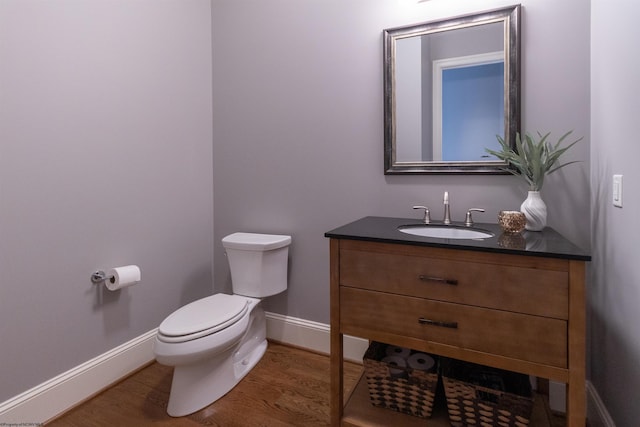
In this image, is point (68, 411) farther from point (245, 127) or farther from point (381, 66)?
point (381, 66)

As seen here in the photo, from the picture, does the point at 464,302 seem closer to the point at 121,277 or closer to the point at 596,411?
the point at 596,411

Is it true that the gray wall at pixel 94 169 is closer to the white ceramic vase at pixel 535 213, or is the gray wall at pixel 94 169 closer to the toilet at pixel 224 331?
the toilet at pixel 224 331

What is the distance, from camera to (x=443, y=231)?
1590 millimetres

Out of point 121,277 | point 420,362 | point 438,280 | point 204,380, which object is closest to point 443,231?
point 438,280

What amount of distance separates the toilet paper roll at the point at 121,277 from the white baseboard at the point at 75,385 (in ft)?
1.23

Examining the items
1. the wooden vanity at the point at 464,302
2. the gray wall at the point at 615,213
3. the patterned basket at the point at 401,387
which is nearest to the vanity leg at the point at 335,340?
the wooden vanity at the point at 464,302

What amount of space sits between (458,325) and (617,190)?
705 mm

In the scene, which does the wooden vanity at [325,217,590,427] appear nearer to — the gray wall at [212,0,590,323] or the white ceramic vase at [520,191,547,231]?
the white ceramic vase at [520,191,547,231]

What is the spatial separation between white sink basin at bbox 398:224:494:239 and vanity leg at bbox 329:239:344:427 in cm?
33

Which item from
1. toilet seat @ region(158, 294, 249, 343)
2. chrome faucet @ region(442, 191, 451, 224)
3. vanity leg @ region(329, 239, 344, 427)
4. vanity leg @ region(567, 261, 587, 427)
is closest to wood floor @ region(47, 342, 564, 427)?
vanity leg @ region(329, 239, 344, 427)

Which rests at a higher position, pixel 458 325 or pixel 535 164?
pixel 535 164

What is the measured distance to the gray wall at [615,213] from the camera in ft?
3.50

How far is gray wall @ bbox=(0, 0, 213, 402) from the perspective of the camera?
1.41m

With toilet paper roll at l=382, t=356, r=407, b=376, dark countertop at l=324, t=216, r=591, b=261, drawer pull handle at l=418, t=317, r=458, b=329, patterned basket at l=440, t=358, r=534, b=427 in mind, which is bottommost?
patterned basket at l=440, t=358, r=534, b=427
